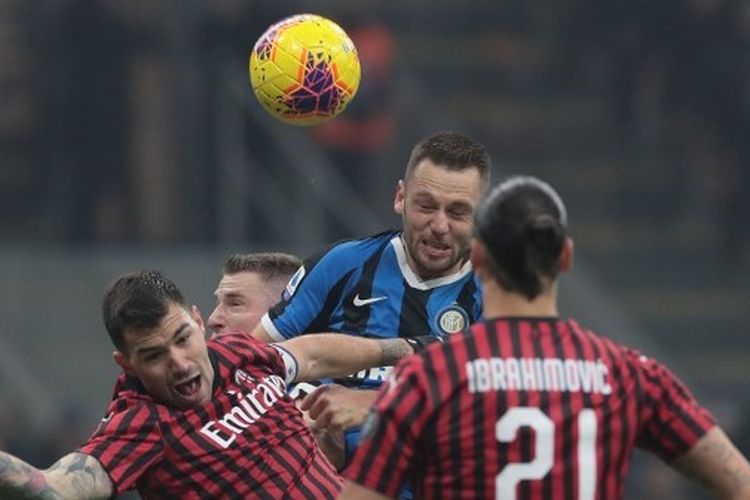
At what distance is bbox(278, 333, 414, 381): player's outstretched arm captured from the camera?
21.8ft

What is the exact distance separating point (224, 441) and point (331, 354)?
1.85 feet

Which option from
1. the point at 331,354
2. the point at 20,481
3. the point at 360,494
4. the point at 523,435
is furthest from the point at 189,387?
the point at 523,435

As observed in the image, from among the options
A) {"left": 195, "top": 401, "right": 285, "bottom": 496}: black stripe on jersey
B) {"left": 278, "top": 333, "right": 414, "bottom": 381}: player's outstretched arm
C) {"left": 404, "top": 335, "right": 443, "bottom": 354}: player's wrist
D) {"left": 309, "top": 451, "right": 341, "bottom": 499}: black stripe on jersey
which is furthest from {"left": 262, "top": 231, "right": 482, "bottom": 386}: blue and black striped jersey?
{"left": 195, "top": 401, "right": 285, "bottom": 496}: black stripe on jersey

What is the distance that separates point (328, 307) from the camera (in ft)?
24.0

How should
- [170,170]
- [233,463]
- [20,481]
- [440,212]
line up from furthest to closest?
[170,170] < [440,212] < [233,463] < [20,481]

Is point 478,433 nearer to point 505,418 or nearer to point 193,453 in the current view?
point 505,418

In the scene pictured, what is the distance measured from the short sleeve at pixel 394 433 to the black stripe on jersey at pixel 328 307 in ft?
7.84

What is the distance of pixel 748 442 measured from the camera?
14.9m

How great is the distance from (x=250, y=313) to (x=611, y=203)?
9701mm

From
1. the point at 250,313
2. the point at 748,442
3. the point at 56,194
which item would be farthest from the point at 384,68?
the point at 250,313

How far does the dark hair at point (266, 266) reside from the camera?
8062mm

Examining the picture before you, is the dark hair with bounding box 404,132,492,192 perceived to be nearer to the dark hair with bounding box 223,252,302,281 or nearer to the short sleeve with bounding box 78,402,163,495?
the dark hair with bounding box 223,252,302,281

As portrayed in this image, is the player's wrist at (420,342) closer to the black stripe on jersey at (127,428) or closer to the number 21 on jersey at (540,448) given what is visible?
the black stripe on jersey at (127,428)

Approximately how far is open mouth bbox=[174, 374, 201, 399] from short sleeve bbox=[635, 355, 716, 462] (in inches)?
67.4
